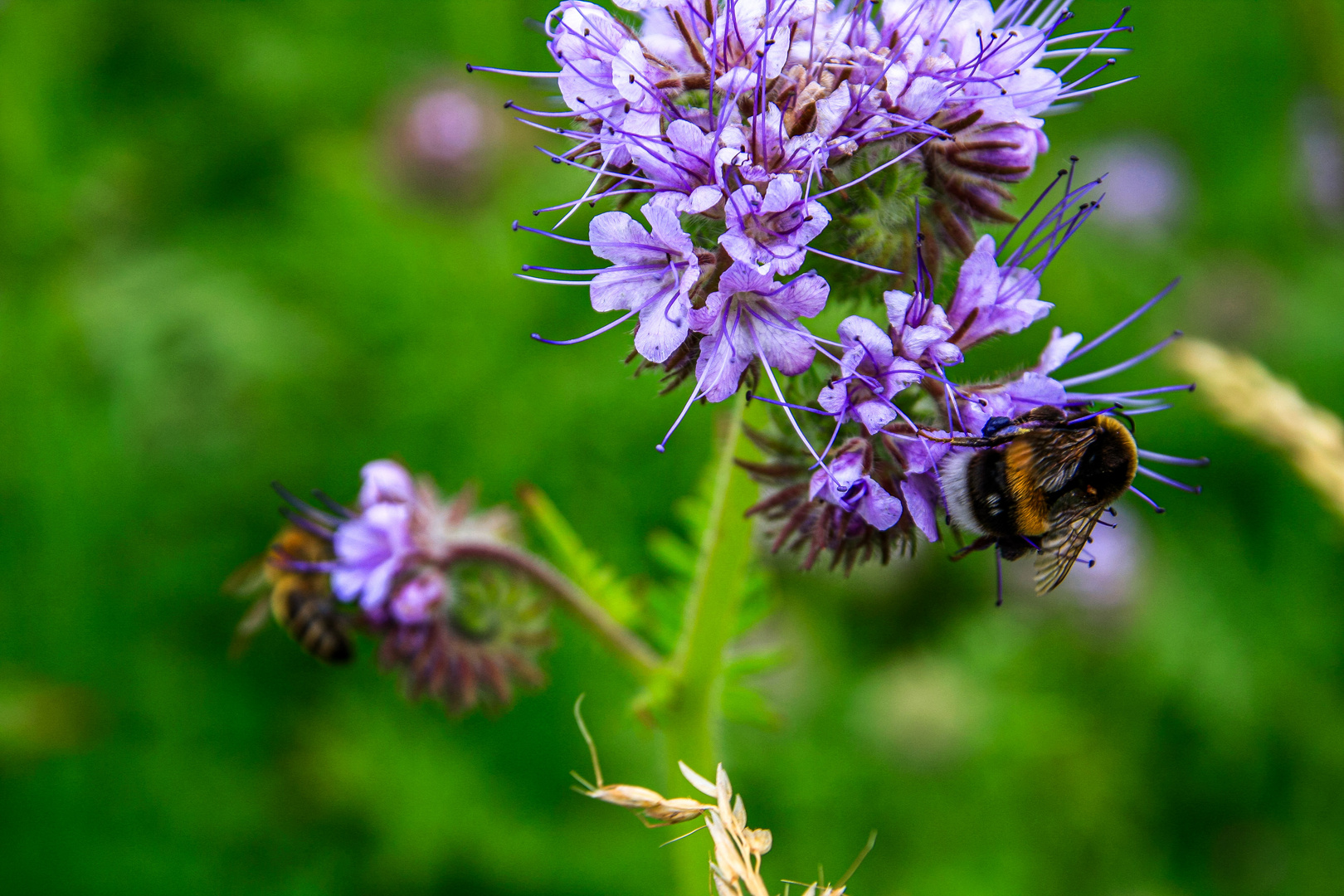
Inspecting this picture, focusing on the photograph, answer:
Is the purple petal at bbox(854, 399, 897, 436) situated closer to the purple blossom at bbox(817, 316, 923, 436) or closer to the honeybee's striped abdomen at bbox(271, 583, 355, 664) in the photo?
the purple blossom at bbox(817, 316, 923, 436)

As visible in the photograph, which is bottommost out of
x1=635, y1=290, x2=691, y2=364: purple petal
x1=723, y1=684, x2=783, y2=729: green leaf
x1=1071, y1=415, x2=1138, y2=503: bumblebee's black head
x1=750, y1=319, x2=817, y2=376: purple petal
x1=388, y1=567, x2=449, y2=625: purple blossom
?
x1=723, y1=684, x2=783, y2=729: green leaf

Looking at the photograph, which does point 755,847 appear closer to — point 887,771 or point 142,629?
point 887,771

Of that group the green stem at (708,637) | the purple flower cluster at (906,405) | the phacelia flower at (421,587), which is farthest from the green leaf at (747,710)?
the purple flower cluster at (906,405)

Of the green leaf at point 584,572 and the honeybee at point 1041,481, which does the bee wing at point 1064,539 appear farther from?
the green leaf at point 584,572

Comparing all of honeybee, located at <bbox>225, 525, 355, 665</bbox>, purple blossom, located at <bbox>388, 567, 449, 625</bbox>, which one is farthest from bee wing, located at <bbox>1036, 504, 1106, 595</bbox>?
honeybee, located at <bbox>225, 525, 355, 665</bbox>

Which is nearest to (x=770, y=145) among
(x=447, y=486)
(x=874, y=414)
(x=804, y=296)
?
(x=804, y=296)

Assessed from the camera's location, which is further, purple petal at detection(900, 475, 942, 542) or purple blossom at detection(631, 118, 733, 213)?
purple petal at detection(900, 475, 942, 542)

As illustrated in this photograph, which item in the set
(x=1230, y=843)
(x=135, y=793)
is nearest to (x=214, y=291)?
(x=135, y=793)
